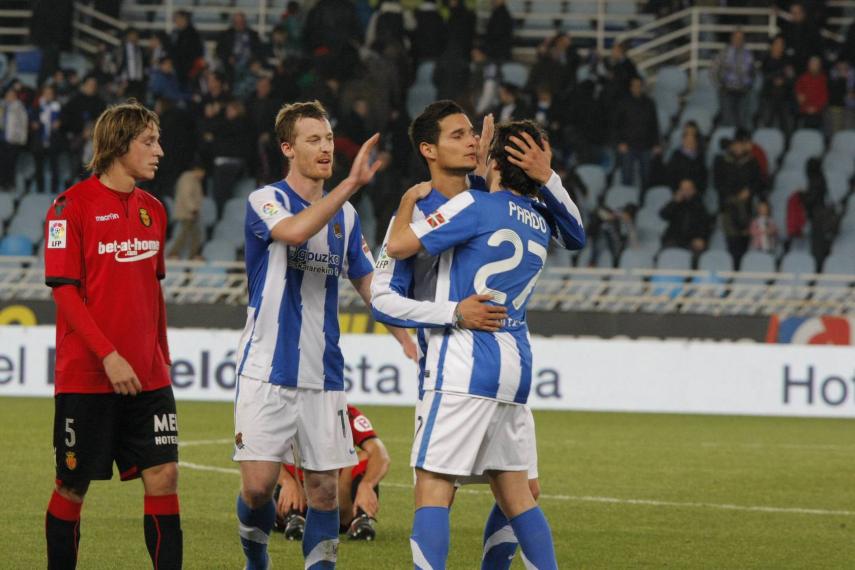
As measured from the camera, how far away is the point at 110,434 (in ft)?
19.7

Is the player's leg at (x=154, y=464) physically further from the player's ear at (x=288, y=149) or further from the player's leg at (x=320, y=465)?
the player's ear at (x=288, y=149)

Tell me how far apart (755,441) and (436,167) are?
8.84 metres

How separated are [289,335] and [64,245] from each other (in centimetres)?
102

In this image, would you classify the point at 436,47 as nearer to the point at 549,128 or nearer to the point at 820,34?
the point at 549,128

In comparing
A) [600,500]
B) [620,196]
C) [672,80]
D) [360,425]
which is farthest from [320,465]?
[672,80]

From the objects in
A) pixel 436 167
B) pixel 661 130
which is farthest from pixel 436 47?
pixel 436 167

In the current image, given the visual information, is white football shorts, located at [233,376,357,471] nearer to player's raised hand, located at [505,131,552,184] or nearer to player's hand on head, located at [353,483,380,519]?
player's raised hand, located at [505,131,552,184]

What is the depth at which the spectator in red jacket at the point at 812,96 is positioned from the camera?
2153 centimetres

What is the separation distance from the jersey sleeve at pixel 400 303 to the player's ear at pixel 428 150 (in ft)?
1.15

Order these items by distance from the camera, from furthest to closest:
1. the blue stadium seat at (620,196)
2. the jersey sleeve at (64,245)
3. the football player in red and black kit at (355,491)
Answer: the blue stadium seat at (620,196)
the football player in red and black kit at (355,491)
the jersey sleeve at (64,245)

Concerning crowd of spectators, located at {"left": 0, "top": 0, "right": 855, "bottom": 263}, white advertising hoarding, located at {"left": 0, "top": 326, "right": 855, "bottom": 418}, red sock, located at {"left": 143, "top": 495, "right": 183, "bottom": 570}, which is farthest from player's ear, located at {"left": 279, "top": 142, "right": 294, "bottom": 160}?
crowd of spectators, located at {"left": 0, "top": 0, "right": 855, "bottom": 263}

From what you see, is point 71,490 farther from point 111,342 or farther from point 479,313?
point 479,313

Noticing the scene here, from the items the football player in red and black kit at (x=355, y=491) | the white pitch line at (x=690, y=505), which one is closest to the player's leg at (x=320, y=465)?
the football player in red and black kit at (x=355, y=491)

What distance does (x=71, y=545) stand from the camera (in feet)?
20.0
